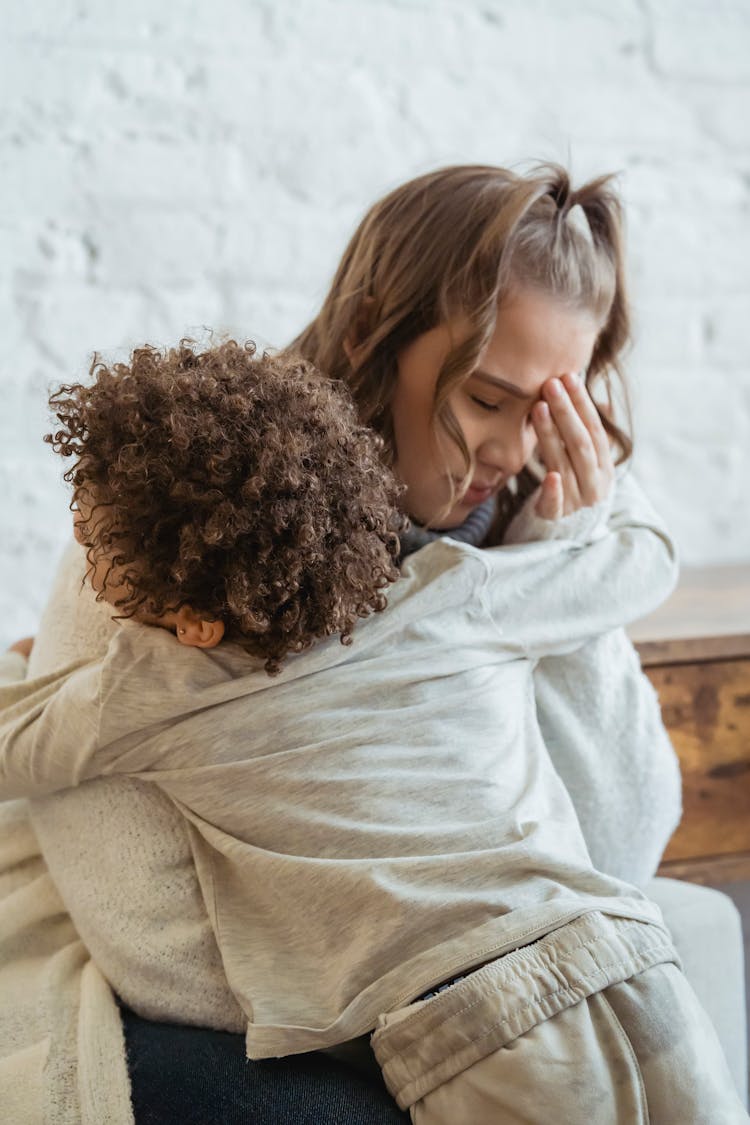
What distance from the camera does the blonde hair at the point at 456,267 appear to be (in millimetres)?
887

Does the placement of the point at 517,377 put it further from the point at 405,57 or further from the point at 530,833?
the point at 405,57

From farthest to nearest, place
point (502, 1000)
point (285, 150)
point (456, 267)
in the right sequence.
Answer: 1. point (285, 150)
2. point (456, 267)
3. point (502, 1000)

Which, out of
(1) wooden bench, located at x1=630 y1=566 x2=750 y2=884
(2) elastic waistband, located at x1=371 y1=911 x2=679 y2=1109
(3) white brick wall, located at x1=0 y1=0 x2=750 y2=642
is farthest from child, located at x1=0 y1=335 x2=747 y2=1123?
(3) white brick wall, located at x1=0 y1=0 x2=750 y2=642

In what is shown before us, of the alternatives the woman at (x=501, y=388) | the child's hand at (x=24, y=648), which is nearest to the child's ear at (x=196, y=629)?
the woman at (x=501, y=388)

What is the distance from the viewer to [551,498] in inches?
A: 37.0

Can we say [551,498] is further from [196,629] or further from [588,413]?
[196,629]

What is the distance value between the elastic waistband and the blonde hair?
40 centimetres

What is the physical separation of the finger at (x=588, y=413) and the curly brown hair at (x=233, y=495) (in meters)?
0.25

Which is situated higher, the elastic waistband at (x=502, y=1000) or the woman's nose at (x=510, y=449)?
the woman's nose at (x=510, y=449)

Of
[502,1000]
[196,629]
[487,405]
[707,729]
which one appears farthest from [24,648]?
[707,729]

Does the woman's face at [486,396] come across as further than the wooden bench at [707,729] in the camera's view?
No

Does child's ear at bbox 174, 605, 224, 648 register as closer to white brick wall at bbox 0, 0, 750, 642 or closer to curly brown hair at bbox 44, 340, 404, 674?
curly brown hair at bbox 44, 340, 404, 674

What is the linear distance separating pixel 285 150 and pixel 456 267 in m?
0.63

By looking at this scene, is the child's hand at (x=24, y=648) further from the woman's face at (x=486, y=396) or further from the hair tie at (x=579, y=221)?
the hair tie at (x=579, y=221)
